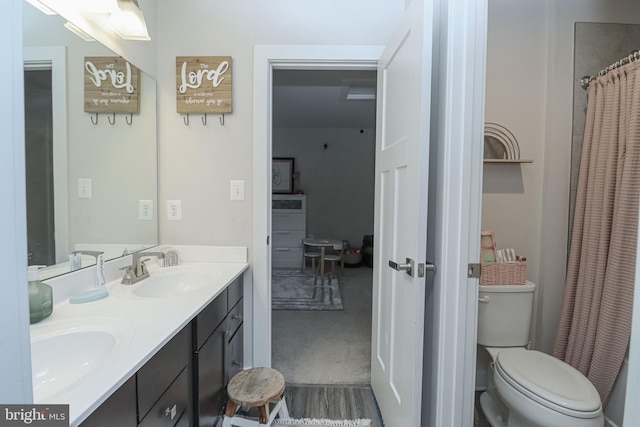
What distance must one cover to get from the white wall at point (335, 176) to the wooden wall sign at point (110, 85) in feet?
12.4

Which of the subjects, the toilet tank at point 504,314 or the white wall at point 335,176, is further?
the white wall at point 335,176

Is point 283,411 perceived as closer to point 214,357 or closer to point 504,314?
point 214,357

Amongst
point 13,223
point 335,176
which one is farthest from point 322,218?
point 13,223

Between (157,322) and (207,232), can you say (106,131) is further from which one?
(157,322)

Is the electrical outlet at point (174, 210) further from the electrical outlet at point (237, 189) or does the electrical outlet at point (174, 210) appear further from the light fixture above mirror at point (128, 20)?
the light fixture above mirror at point (128, 20)

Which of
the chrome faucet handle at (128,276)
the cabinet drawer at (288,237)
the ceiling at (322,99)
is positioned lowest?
the cabinet drawer at (288,237)

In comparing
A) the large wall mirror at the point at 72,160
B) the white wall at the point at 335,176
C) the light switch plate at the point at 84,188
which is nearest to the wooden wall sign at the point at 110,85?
the large wall mirror at the point at 72,160

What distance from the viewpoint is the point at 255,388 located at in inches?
50.6

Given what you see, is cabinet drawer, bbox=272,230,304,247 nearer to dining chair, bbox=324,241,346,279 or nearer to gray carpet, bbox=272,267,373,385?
dining chair, bbox=324,241,346,279

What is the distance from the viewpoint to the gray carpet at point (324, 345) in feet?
6.41

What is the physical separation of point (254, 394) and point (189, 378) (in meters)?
0.31

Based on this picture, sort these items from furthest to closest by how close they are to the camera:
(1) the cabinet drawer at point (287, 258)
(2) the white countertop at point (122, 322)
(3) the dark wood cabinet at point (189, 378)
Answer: (1) the cabinet drawer at point (287, 258), (3) the dark wood cabinet at point (189, 378), (2) the white countertop at point (122, 322)

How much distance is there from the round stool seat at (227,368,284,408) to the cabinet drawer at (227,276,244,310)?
Result: 1.07 feet

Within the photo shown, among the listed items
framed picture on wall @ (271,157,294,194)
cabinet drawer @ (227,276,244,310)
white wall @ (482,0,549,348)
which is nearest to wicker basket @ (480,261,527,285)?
white wall @ (482,0,549,348)
